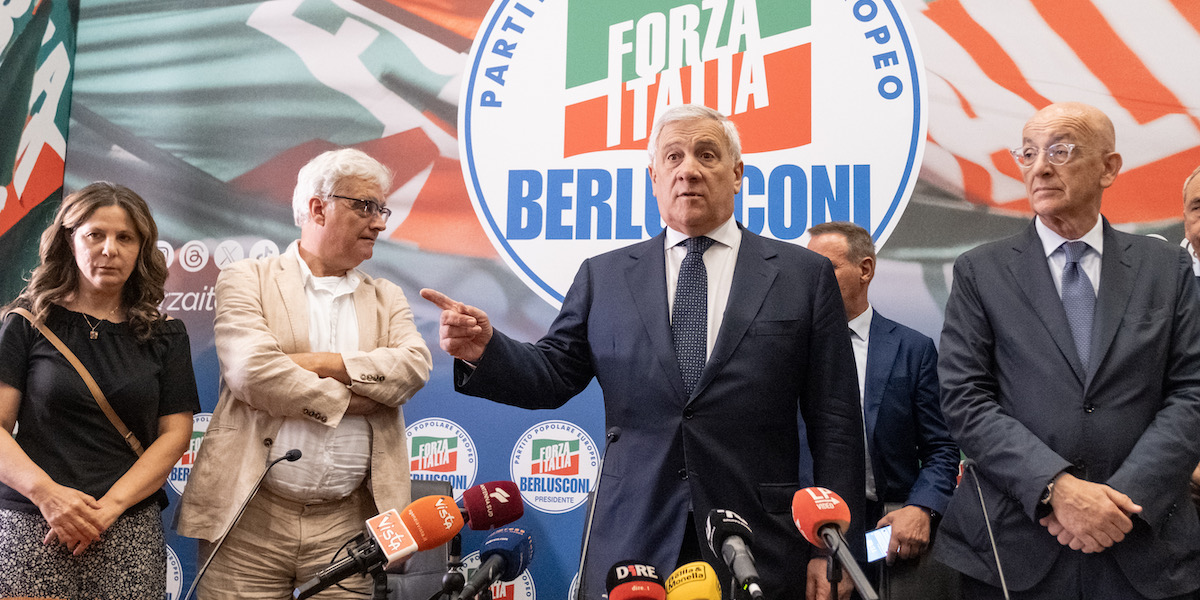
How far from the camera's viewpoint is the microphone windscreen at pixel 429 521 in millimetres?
1814

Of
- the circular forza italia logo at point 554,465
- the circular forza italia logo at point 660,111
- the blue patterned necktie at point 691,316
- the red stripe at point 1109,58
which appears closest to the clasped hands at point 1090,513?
Answer: the blue patterned necktie at point 691,316

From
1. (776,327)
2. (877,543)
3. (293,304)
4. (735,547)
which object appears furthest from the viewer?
(293,304)

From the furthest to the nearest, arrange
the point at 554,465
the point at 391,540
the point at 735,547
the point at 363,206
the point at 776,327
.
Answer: the point at 554,465 → the point at 363,206 → the point at 776,327 → the point at 391,540 → the point at 735,547

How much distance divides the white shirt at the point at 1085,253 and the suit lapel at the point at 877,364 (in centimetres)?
81

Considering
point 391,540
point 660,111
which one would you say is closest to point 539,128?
point 660,111

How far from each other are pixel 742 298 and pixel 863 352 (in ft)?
3.83

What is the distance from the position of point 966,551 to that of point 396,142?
3123 mm

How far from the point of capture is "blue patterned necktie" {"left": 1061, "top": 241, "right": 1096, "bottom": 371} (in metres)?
2.30

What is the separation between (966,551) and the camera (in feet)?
7.58

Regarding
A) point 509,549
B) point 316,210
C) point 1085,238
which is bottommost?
point 509,549

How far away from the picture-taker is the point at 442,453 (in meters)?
4.11

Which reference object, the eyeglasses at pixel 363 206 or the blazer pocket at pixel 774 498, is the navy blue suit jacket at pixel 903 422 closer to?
the blazer pocket at pixel 774 498

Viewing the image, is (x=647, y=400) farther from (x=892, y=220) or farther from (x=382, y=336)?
(x=892, y=220)

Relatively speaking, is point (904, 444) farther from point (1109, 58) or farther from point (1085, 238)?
point (1109, 58)
